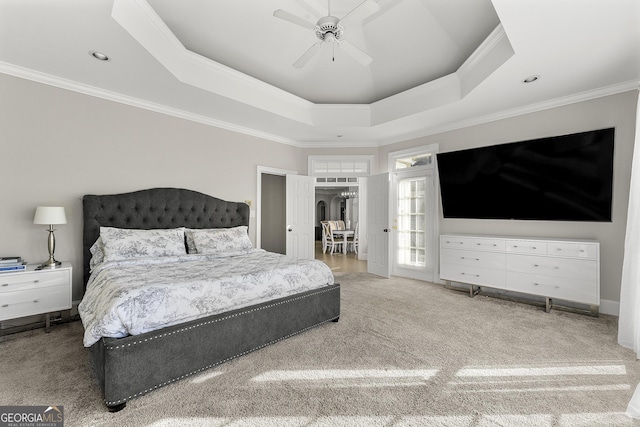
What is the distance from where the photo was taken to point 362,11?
214cm

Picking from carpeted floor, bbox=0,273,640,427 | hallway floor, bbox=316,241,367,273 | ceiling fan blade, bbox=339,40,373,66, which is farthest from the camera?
hallway floor, bbox=316,241,367,273

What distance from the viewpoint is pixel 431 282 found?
5.00 metres

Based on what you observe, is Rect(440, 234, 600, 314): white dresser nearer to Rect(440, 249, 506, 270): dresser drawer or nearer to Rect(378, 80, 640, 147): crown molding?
Rect(440, 249, 506, 270): dresser drawer

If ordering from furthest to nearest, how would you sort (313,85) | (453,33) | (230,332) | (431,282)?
(431,282) → (313,85) → (453,33) → (230,332)

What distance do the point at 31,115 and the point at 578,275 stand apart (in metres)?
6.33

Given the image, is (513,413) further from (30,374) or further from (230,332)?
(30,374)

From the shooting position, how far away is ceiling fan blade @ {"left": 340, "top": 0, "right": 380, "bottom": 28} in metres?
2.05

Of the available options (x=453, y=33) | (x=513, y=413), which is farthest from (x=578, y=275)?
(x=453, y=33)

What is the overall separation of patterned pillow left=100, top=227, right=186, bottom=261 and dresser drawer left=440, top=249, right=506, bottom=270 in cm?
377

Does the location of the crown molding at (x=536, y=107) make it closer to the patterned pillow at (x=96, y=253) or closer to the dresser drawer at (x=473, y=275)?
the dresser drawer at (x=473, y=275)

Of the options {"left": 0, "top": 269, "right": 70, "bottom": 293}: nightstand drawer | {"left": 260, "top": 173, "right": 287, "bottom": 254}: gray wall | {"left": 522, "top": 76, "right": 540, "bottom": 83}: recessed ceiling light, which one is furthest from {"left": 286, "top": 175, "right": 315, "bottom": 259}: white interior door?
{"left": 522, "top": 76, "right": 540, "bottom": 83}: recessed ceiling light

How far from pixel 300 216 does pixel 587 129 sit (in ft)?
14.5

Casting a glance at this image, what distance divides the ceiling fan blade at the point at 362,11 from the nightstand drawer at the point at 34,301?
366cm

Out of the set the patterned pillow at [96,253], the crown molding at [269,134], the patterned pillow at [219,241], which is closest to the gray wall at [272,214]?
the crown molding at [269,134]
